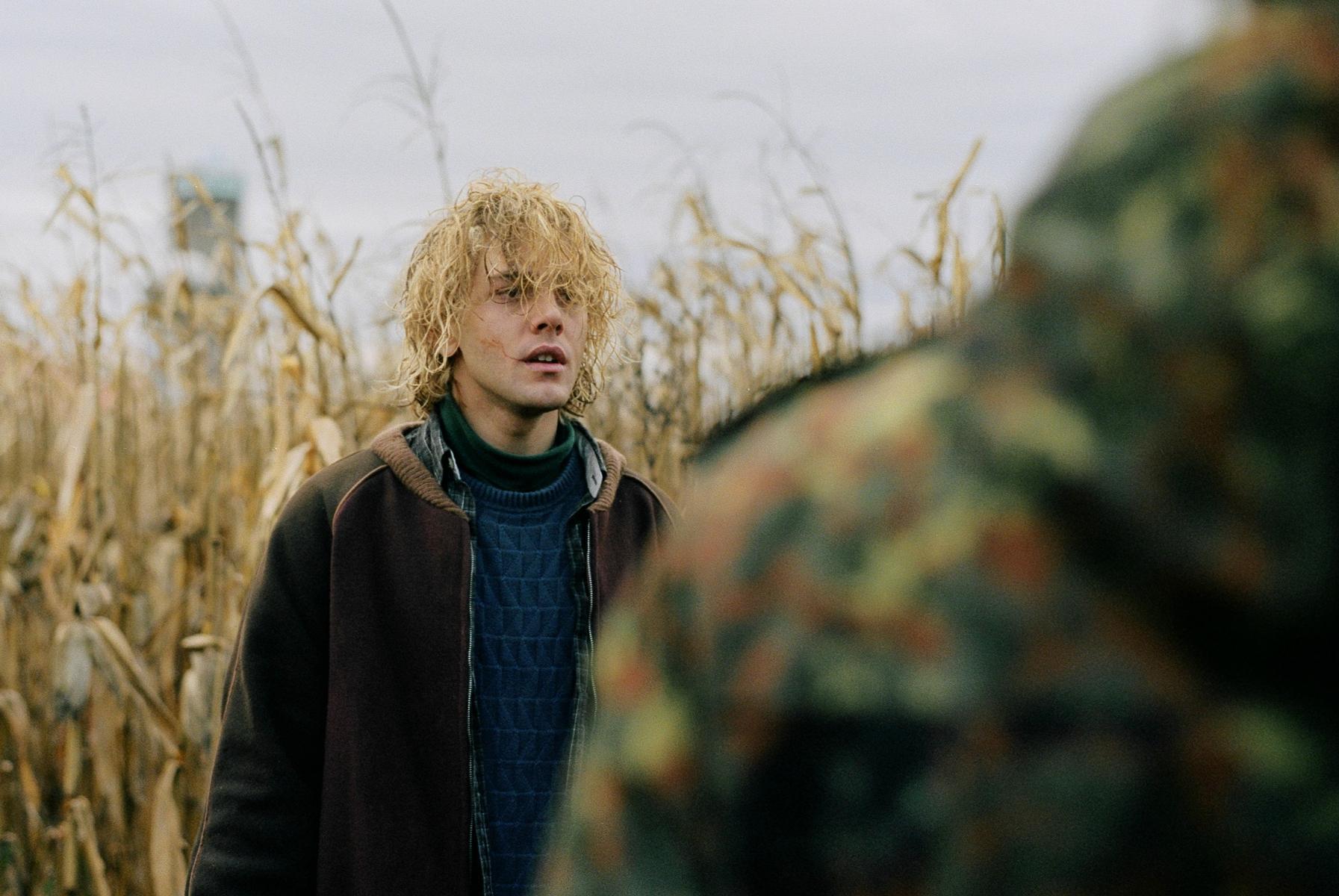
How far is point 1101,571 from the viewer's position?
0.37 metres

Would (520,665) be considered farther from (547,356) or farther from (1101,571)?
→ (1101,571)

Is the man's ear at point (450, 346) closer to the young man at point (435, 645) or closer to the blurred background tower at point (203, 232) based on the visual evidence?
the young man at point (435, 645)

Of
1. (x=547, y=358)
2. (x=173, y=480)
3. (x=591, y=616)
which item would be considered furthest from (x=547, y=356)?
(x=173, y=480)

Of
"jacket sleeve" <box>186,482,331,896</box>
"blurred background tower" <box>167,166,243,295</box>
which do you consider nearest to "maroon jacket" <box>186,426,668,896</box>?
"jacket sleeve" <box>186,482,331,896</box>

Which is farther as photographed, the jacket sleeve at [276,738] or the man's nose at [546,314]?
the man's nose at [546,314]

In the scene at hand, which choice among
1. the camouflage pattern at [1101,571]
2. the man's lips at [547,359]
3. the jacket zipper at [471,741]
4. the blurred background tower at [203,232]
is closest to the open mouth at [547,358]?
the man's lips at [547,359]

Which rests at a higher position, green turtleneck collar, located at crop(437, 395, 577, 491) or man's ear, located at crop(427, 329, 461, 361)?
man's ear, located at crop(427, 329, 461, 361)

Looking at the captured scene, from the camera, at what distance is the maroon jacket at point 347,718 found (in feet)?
6.38

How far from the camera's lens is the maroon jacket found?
194 centimetres

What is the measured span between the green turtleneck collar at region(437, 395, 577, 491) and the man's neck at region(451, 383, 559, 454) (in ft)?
0.03

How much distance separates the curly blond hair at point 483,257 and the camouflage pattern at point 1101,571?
1812 millimetres

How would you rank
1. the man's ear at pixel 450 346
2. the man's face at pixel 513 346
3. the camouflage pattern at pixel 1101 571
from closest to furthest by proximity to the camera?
the camouflage pattern at pixel 1101 571, the man's face at pixel 513 346, the man's ear at pixel 450 346

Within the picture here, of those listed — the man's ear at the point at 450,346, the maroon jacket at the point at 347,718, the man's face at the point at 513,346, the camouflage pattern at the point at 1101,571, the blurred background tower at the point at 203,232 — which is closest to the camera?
the camouflage pattern at the point at 1101,571

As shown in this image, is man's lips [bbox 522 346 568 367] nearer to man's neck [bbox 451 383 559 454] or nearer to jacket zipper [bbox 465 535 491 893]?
man's neck [bbox 451 383 559 454]
